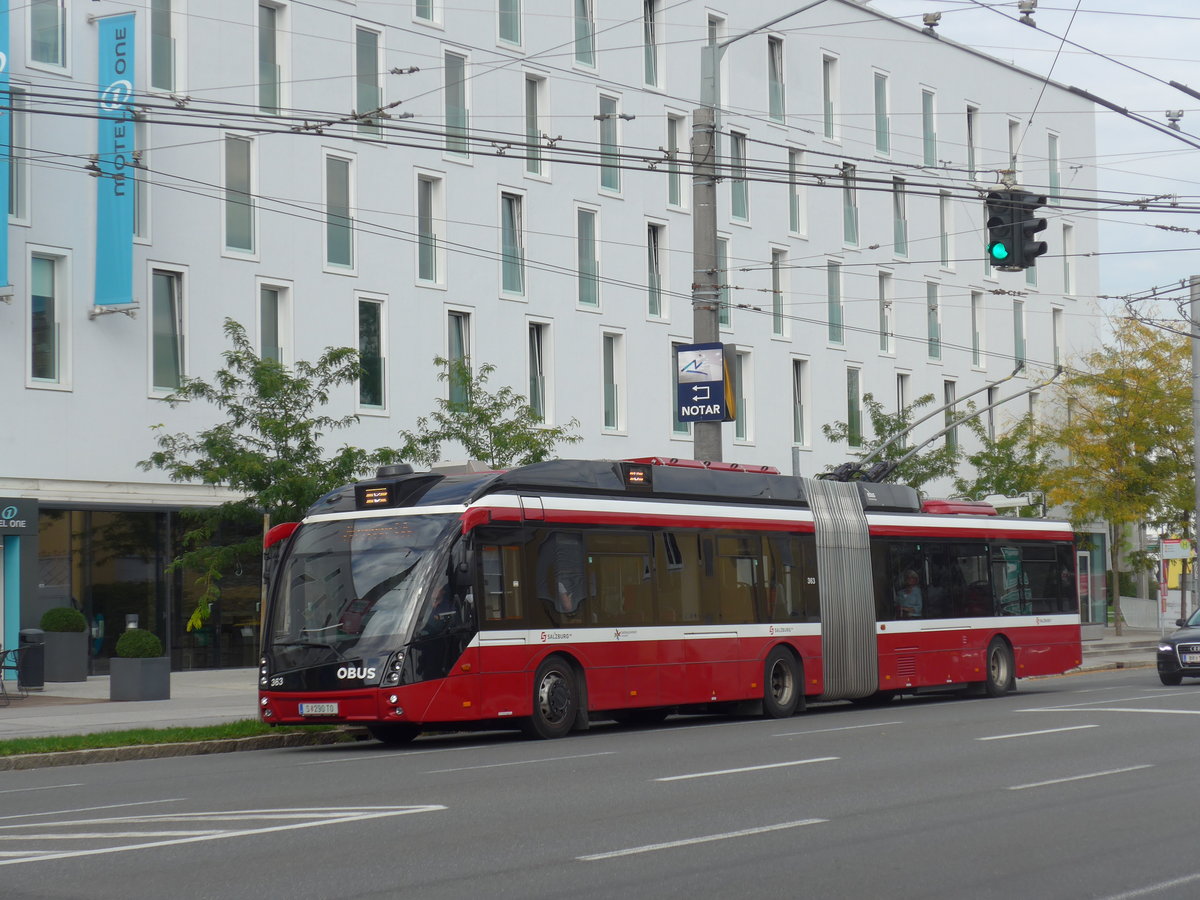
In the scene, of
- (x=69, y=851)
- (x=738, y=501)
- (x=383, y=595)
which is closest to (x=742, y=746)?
(x=383, y=595)

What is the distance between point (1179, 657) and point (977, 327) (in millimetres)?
32357

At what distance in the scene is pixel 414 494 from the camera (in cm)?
1964

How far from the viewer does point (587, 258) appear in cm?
4456

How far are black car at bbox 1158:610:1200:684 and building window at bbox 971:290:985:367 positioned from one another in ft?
102

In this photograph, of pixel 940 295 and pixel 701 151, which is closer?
pixel 701 151

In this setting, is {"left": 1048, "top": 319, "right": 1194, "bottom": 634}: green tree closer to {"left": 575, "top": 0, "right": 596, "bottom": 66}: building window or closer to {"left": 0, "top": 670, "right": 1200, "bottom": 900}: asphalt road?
{"left": 575, "top": 0, "right": 596, "bottom": 66}: building window

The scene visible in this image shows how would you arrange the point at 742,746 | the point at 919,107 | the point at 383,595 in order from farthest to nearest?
the point at 919,107, the point at 383,595, the point at 742,746

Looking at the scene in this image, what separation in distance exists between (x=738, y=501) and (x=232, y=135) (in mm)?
15510

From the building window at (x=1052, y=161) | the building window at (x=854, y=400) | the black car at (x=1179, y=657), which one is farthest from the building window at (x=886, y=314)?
the black car at (x=1179, y=657)

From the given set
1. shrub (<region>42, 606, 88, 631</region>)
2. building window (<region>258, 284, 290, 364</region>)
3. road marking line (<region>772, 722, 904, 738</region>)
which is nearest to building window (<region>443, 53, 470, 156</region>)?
building window (<region>258, 284, 290, 364</region>)

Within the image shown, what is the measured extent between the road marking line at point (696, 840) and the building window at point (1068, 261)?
2220 inches

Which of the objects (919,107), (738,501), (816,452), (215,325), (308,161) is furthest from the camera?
(919,107)

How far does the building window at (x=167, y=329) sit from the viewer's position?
34.3m

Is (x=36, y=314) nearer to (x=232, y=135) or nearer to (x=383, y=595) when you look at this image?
(x=232, y=135)
